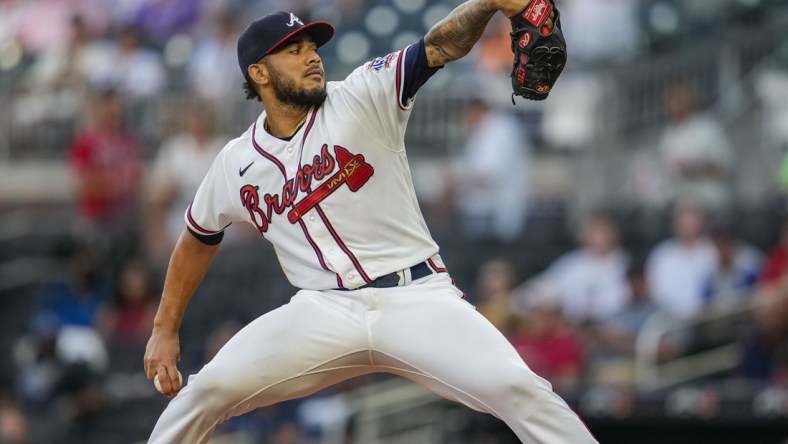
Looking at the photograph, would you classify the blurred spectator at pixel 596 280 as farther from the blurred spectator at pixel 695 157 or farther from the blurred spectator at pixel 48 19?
the blurred spectator at pixel 48 19

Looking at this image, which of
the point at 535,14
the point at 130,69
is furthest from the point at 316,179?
the point at 130,69

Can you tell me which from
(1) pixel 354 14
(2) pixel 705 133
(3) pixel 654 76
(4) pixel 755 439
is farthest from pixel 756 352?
(1) pixel 354 14

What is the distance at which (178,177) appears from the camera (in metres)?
11.8

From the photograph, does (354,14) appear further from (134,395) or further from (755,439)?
(755,439)

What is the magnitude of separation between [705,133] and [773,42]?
1.59 m

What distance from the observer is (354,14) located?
13.7 m

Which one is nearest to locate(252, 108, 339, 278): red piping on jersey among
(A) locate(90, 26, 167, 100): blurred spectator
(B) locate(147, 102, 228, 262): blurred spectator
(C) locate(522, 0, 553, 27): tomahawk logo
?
(C) locate(522, 0, 553, 27): tomahawk logo

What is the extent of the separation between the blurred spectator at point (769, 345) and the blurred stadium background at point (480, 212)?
0.05 ft

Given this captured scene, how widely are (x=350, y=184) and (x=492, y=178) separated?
562 cm

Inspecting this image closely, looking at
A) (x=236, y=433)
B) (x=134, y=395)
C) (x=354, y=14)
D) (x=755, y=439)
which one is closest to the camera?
(x=755, y=439)

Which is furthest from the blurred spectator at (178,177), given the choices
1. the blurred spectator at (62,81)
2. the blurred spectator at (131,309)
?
the blurred spectator at (62,81)

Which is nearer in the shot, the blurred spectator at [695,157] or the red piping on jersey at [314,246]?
the red piping on jersey at [314,246]

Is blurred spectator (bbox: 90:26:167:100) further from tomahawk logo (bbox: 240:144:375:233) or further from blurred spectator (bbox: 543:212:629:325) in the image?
tomahawk logo (bbox: 240:144:375:233)

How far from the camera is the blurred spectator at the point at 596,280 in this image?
9.80 meters
